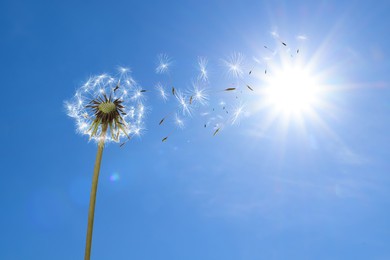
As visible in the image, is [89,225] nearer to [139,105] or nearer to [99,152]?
[99,152]

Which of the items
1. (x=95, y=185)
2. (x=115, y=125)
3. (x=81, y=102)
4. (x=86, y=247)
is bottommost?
(x=86, y=247)

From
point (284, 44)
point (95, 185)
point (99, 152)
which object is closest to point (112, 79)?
point (99, 152)

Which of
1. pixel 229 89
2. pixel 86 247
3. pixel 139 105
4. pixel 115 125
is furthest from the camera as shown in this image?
pixel 139 105

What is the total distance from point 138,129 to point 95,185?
431 centimetres

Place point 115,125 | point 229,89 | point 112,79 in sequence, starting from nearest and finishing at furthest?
point 229,89 → point 115,125 → point 112,79

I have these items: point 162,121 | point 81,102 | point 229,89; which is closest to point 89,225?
point 162,121

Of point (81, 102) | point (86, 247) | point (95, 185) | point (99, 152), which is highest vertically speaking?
point (81, 102)

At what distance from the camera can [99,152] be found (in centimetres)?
1215

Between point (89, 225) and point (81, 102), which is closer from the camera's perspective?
point (89, 225)

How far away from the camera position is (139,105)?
17.4m

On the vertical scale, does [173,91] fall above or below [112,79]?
below

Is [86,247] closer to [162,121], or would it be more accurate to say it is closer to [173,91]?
[162,121]

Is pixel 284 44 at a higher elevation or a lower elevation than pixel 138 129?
lower

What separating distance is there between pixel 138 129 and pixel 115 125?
1558 millimetres
